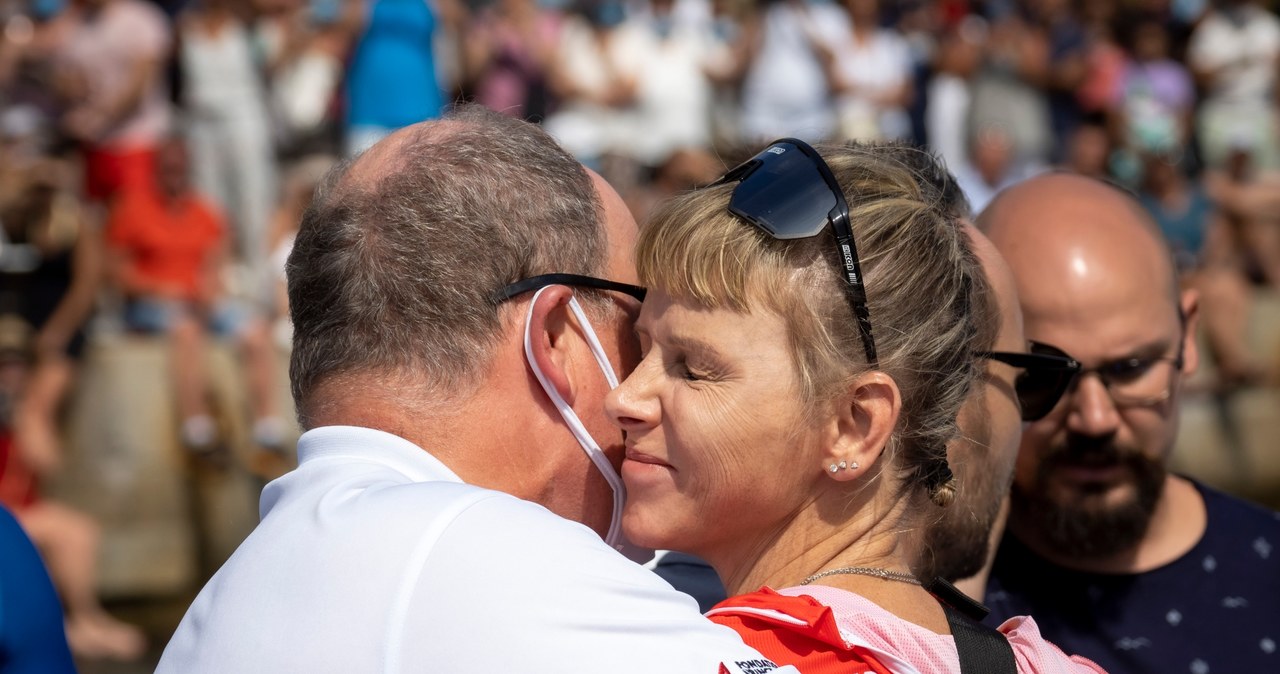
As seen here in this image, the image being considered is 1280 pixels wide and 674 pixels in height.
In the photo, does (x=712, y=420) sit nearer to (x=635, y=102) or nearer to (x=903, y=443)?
(x=903, y=443)

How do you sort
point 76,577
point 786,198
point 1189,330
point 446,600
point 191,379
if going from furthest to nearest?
1. point 191,379
2. point 76,577
3. point 1189,330
4. point 786,198
5. point 446,600

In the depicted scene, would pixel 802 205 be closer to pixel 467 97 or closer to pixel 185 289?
pixel 467 97

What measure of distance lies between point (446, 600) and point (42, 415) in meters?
6.84

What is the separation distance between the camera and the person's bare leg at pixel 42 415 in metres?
7.68

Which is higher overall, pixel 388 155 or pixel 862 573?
pixel 388 155

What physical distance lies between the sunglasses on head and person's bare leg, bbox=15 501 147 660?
6344 mm

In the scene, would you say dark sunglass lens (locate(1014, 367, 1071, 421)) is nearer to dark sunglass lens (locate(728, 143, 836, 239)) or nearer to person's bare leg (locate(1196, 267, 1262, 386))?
dark sunglass lens (locate(728, 143, 836, 239))

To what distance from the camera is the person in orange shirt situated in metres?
8.30

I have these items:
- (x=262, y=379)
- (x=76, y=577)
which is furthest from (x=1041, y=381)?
(x=262, y=379)

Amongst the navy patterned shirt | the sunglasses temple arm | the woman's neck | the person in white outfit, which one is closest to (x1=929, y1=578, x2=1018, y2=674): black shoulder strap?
the woman's neck

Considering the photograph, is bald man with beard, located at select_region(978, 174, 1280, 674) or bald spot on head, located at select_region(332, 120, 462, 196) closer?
bald spot on head, located at select_region(332, 120, 462, 196)

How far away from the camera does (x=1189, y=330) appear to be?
3.45 metres

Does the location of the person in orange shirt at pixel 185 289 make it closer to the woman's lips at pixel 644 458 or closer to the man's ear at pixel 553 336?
the man's ear at pixel 553 336

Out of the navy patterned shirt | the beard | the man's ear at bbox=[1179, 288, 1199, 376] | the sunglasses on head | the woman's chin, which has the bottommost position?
the navy patterned shirt
